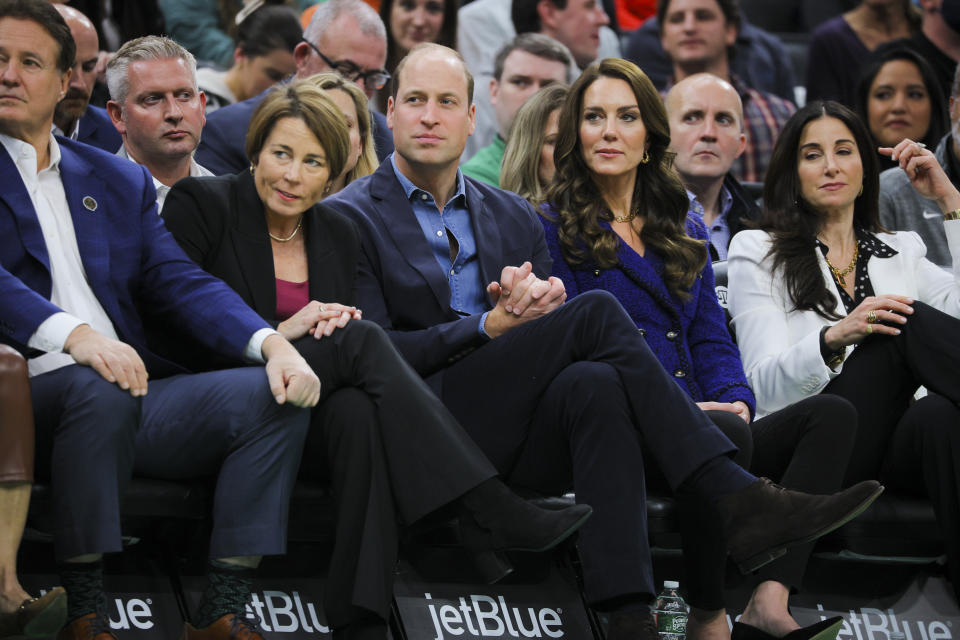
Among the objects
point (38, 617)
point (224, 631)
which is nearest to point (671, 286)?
point (224, 631)

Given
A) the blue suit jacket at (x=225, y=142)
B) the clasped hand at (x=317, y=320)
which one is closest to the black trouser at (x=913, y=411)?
the clasped hand at (x=317, y=320)

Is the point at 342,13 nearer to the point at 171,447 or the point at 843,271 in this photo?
the point at 843,271

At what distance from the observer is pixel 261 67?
514cm

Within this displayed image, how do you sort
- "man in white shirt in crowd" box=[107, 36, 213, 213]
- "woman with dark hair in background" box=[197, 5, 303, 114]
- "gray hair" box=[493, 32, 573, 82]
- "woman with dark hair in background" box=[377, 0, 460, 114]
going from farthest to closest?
1. "woman with dark hair in background" box=[377, 0, 460, 114]
2. "gray hair" box=[493, 32, 573, 82]
3. "woman with dark hair in background" box=[197, 5, 303, 114]
4. "man in white shirt in crowd" box=[107, 36, 213, 213]

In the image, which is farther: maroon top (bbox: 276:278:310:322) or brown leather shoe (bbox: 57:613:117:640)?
maroon top (bbox: 276:278:310:322)

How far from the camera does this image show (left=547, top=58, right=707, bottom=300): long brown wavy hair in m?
3.79

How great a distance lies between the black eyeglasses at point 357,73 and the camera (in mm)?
4957

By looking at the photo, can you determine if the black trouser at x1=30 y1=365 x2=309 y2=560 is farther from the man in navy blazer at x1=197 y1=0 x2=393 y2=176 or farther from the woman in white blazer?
the man in navy blazer at x1=197 y1=0 x2=393 y2=176

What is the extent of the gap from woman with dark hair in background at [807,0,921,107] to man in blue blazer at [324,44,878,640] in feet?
8.97

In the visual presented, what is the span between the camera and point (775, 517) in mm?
3127

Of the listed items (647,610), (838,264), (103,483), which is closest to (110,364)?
(103,483)

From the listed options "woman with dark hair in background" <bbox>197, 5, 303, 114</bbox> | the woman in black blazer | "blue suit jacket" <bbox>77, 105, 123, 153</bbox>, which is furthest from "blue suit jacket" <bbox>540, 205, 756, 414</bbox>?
"woman with dark hair in background" <bbox>197, 5, 303, 114</bbox>

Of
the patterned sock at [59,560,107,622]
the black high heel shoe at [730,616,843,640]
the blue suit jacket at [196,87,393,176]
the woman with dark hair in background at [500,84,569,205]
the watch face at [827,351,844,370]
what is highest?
the blue suit jacket at [196,87,393,176]

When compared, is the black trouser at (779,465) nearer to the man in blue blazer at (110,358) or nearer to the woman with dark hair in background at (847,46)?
the man in blue blazer at (110,358)
